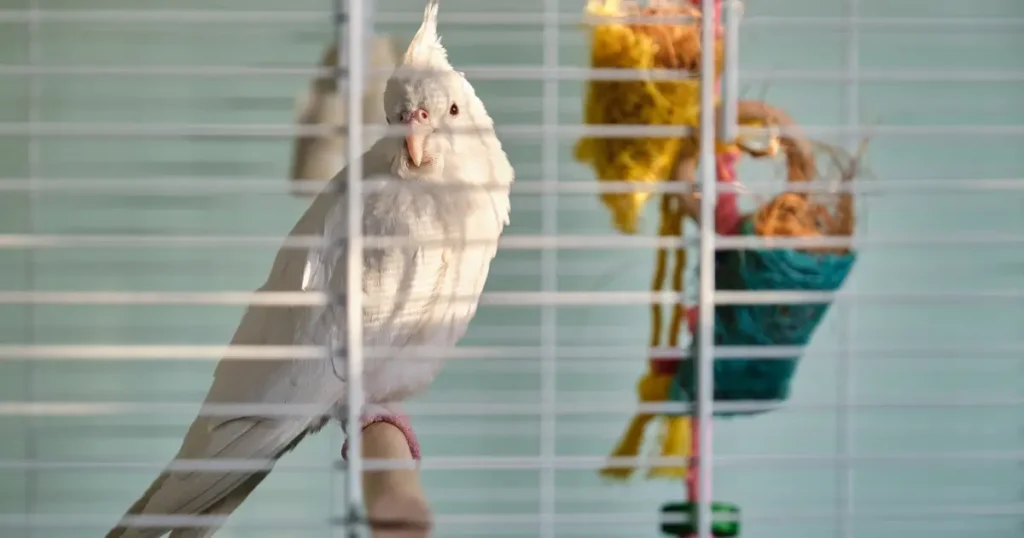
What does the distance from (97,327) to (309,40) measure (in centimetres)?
60

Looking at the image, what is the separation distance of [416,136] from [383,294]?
0.60 ft

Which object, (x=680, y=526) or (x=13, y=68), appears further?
(x=680, y=526)

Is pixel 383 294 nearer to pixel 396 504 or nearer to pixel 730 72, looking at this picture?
pixel 396 504

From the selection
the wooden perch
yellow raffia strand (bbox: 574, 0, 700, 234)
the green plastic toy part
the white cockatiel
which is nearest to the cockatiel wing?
the white cockatiel

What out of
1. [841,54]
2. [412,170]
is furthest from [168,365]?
[841,54]

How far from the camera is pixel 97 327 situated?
63.6 inches

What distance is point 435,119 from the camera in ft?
3.69

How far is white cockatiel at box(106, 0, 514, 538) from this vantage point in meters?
1.03

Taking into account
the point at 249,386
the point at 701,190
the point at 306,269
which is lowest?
the point at 249,386

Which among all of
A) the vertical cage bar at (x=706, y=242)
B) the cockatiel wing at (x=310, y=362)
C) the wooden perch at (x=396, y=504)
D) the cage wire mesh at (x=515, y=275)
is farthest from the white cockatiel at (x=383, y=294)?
the cage wire mesh at (x=515, y=275)

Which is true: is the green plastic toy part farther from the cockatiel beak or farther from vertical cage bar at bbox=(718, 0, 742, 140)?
the cockatiel beak

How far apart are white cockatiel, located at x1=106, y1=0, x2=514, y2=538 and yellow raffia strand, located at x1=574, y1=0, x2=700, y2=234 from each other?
0.14 metres

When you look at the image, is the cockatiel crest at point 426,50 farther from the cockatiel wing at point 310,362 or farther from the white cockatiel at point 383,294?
the cockatiel wing at point 310,362

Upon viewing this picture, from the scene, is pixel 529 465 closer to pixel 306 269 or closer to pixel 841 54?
pixel 306 269
